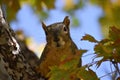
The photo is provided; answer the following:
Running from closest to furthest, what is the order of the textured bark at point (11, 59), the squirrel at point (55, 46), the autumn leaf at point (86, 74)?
the autumn leaf at point (86, 74) < the textured bark at point (11, 59) < the squirrel at point (55, 46)

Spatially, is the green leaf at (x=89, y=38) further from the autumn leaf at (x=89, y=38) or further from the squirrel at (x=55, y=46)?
the squirrel at (x=55, y=46)

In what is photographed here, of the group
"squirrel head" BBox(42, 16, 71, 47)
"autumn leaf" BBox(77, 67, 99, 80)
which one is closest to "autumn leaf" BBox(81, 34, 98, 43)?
"autumn leaf" BBox(77, 67, 99, 80)

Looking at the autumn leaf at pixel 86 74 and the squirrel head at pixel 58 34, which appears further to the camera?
the squirrel head at pixel 58 34

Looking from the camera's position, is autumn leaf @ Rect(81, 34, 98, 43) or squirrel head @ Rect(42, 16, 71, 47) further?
squirrel head @ Rect(42, 16, 71, 47)

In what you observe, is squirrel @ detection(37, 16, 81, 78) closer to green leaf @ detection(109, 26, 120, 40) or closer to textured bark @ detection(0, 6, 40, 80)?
textured bark @ detection(0, 6, 40, 80)

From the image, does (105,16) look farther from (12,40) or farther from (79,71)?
(79,71)

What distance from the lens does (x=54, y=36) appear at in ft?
10.9

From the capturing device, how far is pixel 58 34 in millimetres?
3332

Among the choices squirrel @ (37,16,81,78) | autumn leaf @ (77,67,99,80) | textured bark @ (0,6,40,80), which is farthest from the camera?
squirrel @ (37,16,81,78)

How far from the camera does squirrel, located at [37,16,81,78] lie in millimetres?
3229

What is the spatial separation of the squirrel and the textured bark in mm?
166

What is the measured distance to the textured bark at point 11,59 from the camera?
2.88m

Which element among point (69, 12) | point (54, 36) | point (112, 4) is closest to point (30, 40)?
point (69, 12)

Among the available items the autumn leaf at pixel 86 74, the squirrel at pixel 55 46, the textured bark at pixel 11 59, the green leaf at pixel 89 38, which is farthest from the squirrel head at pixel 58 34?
the autumn leaf at pixel 86 74
